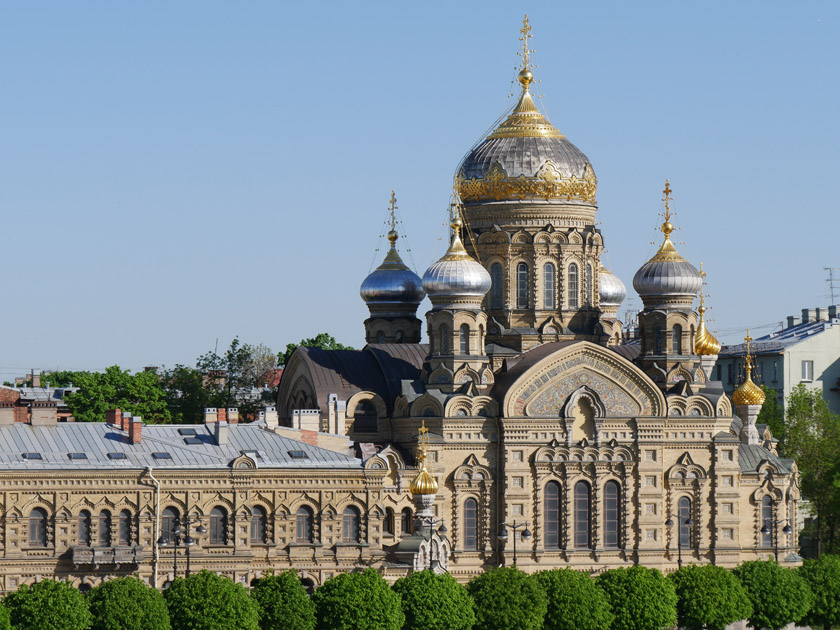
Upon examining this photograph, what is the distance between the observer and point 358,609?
55562mm

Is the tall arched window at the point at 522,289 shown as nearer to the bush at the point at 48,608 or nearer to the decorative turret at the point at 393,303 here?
the decorative turret at the point at 393,303

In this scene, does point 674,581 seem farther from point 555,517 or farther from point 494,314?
point 494,314

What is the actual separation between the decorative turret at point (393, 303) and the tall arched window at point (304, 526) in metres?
13.2

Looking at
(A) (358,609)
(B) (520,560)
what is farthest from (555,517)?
(A) (358,609)

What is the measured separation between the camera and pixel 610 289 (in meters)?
79.3

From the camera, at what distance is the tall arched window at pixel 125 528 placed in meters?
61.0

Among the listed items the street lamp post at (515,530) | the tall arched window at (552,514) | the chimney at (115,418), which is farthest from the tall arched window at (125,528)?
the tall arched window at (552,514)

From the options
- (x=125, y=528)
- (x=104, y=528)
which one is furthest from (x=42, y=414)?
(x=125, y=528)

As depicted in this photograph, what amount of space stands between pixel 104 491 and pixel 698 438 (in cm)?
1949

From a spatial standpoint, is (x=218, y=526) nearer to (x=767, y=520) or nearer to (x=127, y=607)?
(x=127, y=607)

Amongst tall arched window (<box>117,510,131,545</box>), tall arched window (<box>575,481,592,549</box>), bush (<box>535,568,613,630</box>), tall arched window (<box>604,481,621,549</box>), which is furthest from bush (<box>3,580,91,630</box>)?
tall arched window (<box>604,481,621,549</box>)

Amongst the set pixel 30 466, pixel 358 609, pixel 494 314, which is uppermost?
pixel 494 314

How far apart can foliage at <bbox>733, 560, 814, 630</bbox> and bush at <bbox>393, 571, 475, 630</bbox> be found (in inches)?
353

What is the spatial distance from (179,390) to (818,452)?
2573cm
